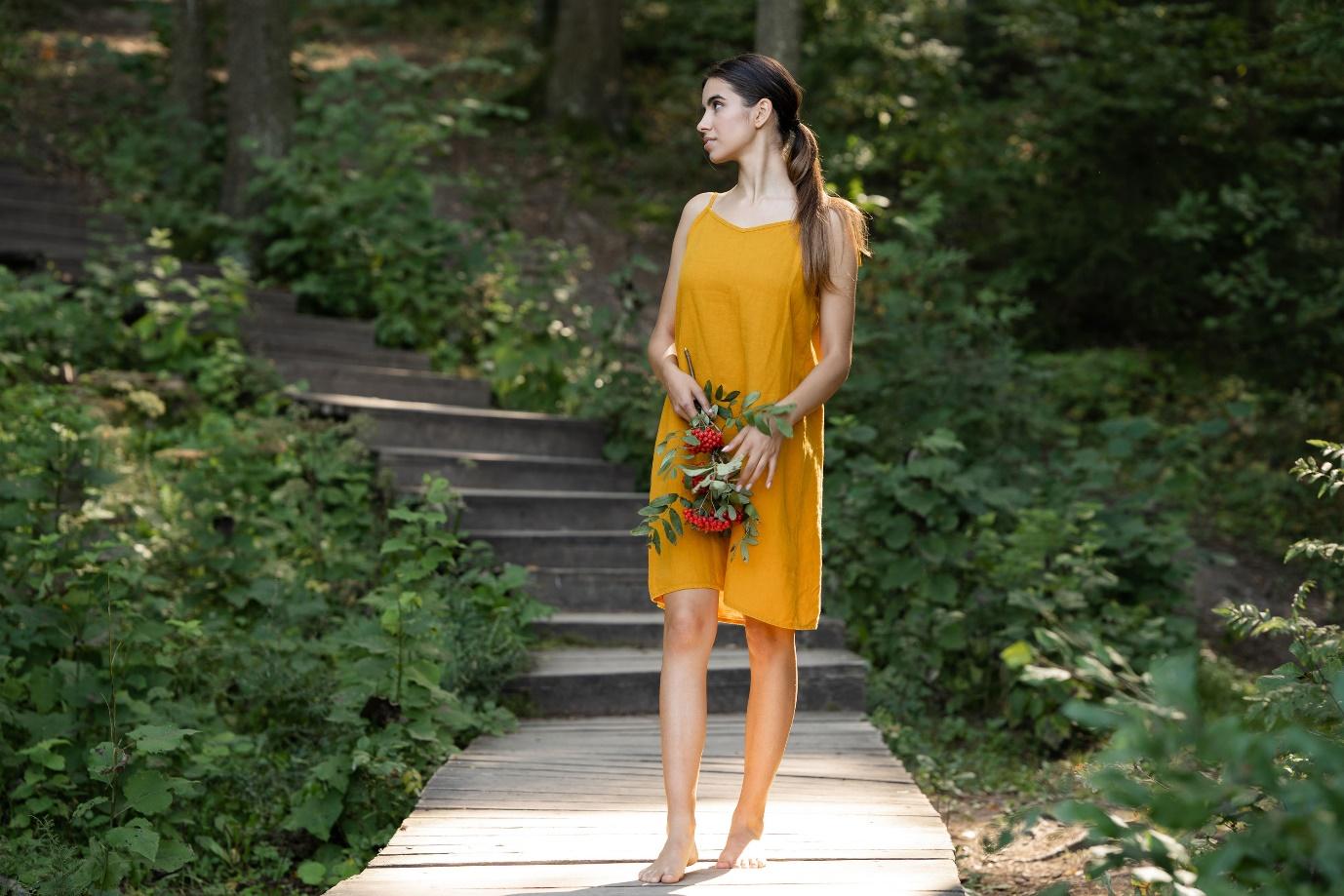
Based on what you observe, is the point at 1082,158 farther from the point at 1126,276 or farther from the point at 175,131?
the point at 175,131

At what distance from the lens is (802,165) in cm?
339

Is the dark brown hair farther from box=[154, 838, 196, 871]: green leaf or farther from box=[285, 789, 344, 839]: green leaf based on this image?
box=[154, 838, 196, 871]: green leaf

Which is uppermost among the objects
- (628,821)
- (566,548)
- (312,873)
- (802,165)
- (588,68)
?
(588,68)

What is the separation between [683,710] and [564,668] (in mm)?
2221

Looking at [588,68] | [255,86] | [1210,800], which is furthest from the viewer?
[588,68]

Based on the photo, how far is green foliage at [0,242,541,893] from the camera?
4148 millimetres

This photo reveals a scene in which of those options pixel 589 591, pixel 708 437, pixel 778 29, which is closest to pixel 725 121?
pixel 708 437

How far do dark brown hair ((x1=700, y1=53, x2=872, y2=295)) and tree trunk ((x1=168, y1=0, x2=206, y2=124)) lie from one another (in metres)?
9.31

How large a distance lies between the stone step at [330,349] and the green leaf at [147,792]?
466cm

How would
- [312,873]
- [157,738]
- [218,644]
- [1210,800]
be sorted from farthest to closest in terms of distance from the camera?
[218,644]
[312,873]
[157,738]
[1210,800]

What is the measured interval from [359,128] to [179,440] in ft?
11.3

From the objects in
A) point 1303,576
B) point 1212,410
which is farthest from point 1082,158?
point 1303,576

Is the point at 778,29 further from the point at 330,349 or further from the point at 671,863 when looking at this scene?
the point at 671,863

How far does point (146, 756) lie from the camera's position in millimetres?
4066
